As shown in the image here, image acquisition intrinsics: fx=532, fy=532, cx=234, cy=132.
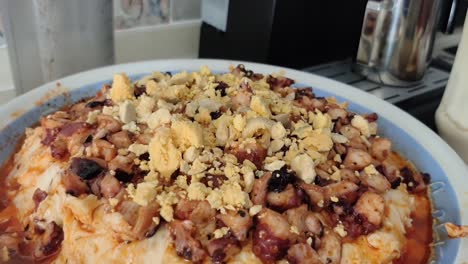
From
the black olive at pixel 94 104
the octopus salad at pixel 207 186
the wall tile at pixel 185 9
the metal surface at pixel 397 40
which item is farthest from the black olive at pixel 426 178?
the wall tile at pixel 185 9

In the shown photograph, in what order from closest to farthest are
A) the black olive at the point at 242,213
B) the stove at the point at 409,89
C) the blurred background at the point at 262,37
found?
the black olive at the point at 242,213 → the blurred background at the point at 262,37 → the stove at the point at 409,89

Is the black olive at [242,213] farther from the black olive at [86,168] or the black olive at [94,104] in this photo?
the black olive at [94,104]

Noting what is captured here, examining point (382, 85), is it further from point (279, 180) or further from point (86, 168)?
point (86, 168)

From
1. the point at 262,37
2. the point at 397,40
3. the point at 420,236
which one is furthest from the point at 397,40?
the point at 420,236

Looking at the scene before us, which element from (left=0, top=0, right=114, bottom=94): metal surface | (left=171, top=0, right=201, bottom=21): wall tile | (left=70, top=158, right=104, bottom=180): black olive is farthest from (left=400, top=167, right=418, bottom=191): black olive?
(left=171, top=0, right=201, bottom=21): wall tile

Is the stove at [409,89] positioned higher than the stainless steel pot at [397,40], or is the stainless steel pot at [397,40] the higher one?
the stainless steel pot at [397,40]

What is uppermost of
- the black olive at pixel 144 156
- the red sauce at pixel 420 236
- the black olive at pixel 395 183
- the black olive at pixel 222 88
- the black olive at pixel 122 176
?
the black olive at pixel 222 88
